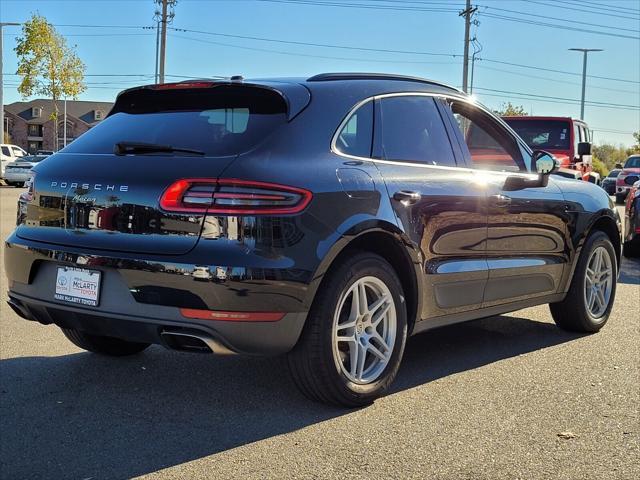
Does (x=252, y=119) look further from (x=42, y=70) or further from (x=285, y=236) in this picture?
(x=42, y=70)

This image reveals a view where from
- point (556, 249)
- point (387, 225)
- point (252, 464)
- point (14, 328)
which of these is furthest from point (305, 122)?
point (14, 328)

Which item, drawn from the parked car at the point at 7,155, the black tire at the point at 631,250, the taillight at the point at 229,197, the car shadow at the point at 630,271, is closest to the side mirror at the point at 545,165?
the taillight at the point at 229,197

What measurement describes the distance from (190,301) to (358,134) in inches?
52.4

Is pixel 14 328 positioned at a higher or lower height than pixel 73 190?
lower

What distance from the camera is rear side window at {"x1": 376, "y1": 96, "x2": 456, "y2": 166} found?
13.8ft

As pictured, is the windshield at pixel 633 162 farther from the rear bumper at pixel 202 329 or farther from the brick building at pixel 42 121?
the brick building at pixel 42 121

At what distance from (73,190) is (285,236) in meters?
1.14

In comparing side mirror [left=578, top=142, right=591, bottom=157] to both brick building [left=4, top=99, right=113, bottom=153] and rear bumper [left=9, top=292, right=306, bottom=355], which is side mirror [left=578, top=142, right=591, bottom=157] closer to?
rear bumper [left=9, top=292, right=306, bottom=355]

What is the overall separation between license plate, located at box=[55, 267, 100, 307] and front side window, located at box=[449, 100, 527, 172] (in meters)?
2.49

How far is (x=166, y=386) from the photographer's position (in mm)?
4250

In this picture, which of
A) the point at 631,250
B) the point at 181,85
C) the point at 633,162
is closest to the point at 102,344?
the point at 181,85

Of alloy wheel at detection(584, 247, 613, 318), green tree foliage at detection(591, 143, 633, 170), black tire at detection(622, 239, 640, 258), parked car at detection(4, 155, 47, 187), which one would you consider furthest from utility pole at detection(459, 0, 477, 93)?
green tree foliage at detection(591, 143, 633, 170)

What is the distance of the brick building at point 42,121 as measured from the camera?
93.9m

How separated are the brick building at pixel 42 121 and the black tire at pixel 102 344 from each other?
92900 millimetres
